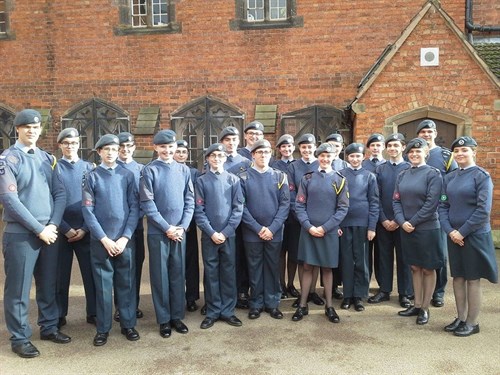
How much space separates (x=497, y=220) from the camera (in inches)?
327

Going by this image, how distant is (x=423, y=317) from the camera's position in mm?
4789

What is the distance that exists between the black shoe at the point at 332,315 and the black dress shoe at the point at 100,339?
223 cm

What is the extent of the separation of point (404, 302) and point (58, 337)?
3.65 m

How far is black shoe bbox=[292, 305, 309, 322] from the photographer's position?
4918mm

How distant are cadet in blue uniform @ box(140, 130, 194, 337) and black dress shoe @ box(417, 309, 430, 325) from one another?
2369 millimetres

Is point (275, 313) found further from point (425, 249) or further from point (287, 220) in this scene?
point (425, 249)

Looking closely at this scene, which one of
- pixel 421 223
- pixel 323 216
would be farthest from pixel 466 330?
pixel 323 216

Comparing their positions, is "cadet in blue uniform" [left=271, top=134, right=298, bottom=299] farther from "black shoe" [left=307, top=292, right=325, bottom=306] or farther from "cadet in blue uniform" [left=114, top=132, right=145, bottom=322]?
"cadet in blue uniform" [left=114, top=132, right=145, bottom=322]

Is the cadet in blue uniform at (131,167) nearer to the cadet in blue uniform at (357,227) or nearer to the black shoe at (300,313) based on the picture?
the black shoe at (300,313)

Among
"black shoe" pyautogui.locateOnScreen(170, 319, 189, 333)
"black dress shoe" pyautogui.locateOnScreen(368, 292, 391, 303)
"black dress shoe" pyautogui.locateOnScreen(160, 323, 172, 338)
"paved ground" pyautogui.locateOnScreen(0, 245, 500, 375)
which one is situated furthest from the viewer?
"black dress shoe" pyautogui.locateOnScreen(368, 292, 391, 303)

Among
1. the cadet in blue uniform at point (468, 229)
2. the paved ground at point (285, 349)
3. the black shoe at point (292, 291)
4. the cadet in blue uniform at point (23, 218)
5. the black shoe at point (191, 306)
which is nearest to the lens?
the paved ground at point (285, 349)

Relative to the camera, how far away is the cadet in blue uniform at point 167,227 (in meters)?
4.52

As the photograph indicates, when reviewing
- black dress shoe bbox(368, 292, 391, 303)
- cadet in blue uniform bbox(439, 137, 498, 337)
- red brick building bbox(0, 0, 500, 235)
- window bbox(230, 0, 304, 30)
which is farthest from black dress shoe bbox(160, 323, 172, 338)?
window bbox(230, 0, 304, 30)

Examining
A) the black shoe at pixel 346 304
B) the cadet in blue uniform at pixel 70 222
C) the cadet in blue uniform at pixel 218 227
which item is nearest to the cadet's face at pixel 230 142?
the cadet in blue uniform at pixel 218 227
